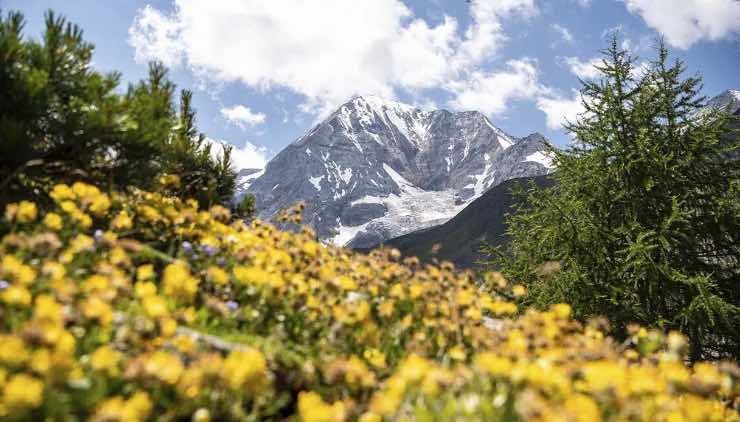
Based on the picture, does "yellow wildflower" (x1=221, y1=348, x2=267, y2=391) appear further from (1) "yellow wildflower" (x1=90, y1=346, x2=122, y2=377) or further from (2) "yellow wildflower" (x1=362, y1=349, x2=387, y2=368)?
(2) "yellow wildflower" (x1=362, y1=349, x2=387, y2=368)

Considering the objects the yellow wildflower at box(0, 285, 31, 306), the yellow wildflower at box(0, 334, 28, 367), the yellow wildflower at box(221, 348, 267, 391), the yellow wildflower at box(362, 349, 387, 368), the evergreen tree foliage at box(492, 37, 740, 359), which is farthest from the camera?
the evergreen tree foliage at box(492, 37, 740, 359)

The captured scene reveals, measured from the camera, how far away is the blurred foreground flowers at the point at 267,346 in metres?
2.35

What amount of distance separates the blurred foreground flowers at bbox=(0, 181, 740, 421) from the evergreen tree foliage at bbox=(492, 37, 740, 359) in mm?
6601

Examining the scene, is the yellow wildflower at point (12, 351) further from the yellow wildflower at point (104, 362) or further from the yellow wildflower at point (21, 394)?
the yellow wildflower at point (104, 362)

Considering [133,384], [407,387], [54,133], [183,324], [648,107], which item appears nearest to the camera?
[133,384]

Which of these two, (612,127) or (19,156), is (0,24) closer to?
(19,156)

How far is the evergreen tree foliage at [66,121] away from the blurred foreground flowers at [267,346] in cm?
49

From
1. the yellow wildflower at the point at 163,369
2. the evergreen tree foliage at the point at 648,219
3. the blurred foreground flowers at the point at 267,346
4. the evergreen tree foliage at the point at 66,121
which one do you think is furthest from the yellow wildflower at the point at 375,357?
the evergreen tree foliage at the point at 648,219

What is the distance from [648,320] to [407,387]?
9647mm

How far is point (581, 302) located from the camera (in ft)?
36.3

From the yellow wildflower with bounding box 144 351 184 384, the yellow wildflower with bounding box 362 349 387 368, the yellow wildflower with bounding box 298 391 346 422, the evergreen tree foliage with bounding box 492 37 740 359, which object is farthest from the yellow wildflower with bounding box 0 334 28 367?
the evergreen tree foliage with bounding box 492 37 740 359

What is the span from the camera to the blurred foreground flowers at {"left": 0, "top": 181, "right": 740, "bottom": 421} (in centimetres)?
235

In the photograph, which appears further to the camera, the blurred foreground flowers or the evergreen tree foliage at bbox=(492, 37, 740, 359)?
the evergreen tree foliage at bbox=(492, 37, 740, 359)

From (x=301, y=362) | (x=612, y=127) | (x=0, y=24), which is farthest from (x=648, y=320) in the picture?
(x=0, y=24)
